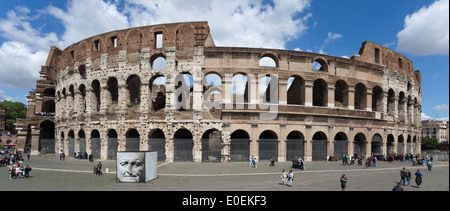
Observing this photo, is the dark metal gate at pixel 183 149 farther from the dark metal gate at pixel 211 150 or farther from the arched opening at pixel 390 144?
the arched opening at pixel 390 144

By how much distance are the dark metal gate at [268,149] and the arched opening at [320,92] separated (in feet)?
22.1

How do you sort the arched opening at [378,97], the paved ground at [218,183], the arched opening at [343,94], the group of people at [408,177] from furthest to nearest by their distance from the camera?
the arched opening at [378,97]
the arched opening at [343,94]
the group of people at [408,177]
the paved ground at [218,183]

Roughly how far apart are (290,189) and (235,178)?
4020 mm

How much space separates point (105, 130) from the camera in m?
25.8

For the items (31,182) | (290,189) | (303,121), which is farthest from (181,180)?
(303,121)

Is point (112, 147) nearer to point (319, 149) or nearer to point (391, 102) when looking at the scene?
point (319, 149)

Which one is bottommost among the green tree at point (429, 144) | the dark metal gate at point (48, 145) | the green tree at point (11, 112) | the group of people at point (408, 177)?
the green tree at point (429, 144)

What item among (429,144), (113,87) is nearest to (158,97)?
(113,87)

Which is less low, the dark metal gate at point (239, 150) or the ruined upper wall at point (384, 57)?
the ruined upper wall at point (384, 57)

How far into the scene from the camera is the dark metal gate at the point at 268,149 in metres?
23.6

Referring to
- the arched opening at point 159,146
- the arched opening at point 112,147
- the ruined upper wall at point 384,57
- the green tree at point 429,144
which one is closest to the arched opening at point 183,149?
the arched opening at point 159,146

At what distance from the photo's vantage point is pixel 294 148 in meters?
24.3

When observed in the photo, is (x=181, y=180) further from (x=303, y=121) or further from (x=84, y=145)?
(x=84, y=145)

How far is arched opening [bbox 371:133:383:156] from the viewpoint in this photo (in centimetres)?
2758
